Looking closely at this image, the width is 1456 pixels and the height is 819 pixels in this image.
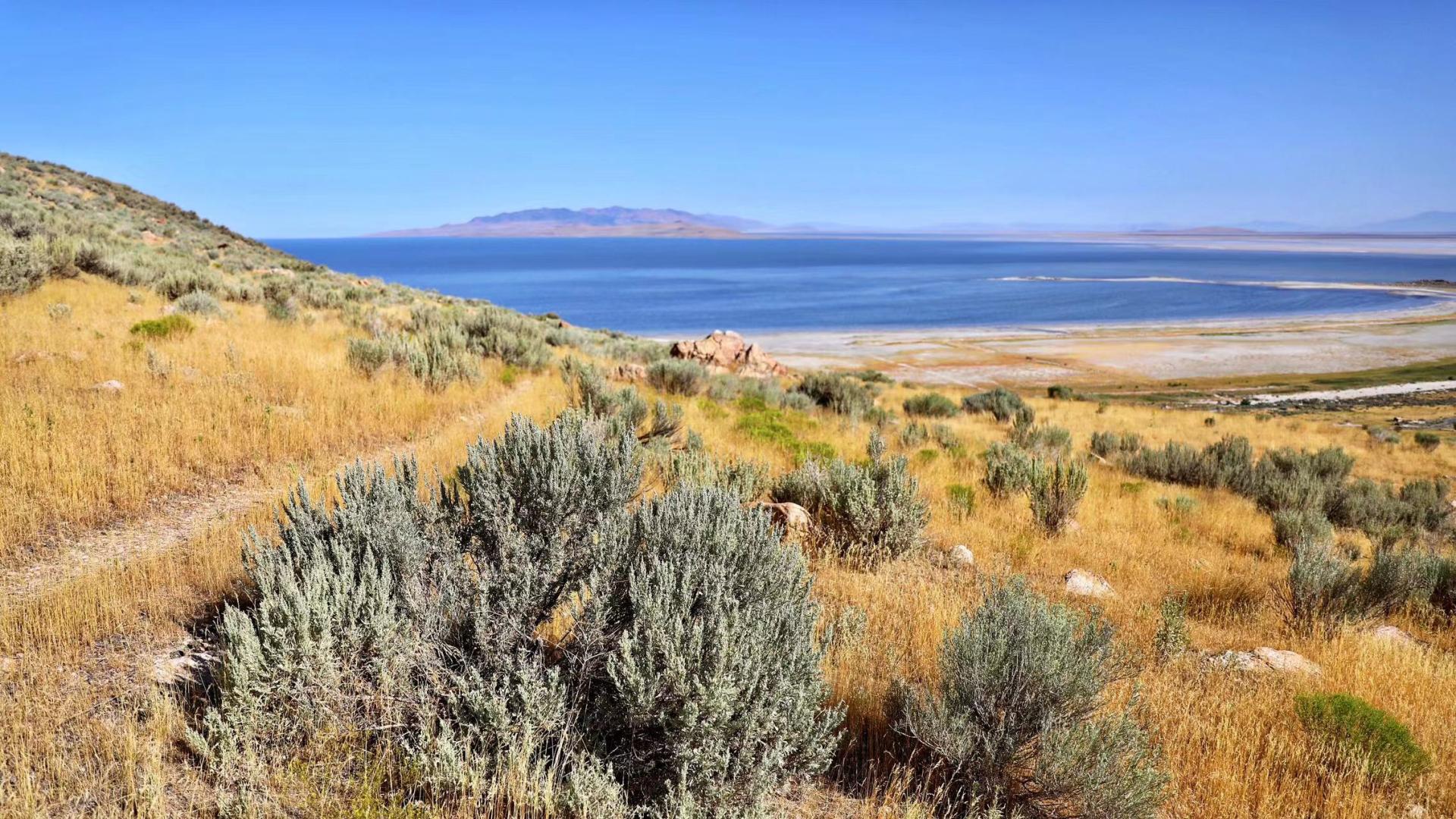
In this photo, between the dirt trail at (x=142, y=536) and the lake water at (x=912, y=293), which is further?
the lake water at (x=912, y=293)

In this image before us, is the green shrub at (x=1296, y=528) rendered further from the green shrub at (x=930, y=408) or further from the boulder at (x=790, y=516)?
the green shrub at (x=930, y=408)

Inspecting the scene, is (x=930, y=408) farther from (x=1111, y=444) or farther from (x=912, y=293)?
(x=912, y=293)

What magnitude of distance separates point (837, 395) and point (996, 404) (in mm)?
7950

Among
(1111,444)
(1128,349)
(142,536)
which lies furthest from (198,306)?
(1128,349)

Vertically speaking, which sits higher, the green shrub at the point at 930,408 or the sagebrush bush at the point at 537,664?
the sagebrush bush at the point at 537,664

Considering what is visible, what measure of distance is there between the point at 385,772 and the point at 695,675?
4.62 feet

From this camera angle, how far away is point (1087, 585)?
5840 millimetres

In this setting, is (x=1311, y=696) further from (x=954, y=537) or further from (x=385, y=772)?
(x=385, y=772)

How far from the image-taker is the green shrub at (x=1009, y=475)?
8.52 metres

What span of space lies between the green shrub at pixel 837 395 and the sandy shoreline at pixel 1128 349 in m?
23.9

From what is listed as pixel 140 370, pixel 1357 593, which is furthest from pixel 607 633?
pixel 140 370

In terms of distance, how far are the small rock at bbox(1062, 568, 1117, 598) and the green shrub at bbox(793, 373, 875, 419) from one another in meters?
8.84

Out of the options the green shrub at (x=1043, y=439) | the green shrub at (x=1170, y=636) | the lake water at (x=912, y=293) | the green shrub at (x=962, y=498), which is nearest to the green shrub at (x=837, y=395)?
the green shrub at (x=1043, y=439)

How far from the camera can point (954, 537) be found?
6891 millimetres
